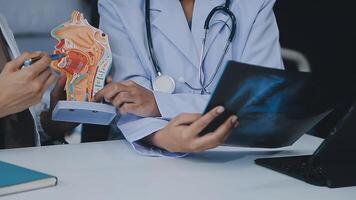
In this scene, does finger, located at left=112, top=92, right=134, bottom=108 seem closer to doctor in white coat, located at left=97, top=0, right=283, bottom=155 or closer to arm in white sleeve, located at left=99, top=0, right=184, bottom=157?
arm in white sleeve, located at left=99, top=0, right=184, bottom=157

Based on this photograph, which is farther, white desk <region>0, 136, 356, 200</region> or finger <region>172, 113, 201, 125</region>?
finger <region>172, 113, 201, 125</region>

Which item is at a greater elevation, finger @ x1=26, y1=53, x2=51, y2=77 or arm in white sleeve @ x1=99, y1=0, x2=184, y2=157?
finger @ x1=26, y1=53, x2=51, y2=77

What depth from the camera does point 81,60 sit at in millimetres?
1083

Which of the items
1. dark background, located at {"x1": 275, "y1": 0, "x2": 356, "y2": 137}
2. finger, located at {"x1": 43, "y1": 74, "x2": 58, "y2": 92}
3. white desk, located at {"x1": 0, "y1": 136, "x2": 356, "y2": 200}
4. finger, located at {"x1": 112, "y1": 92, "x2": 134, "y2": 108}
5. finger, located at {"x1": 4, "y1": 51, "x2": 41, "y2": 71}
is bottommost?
dark background, located at {"x1": 275, "y1": 0, "x2": 356, "y2": 137}

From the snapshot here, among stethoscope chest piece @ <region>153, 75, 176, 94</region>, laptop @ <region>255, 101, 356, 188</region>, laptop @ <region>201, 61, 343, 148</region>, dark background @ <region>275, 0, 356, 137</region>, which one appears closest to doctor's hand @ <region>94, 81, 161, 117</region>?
stethoscope chest piece @ <region>153, 75, 176, 94</region>

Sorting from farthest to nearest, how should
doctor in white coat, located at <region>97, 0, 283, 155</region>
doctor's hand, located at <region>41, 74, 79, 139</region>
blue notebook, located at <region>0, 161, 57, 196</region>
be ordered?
doctor in white coat, located at <region>97, 0, 283, 155</region>, doctor's hand, located at <region>41, 74, 79, 139</region>, blue notebook, located at <region>0, 161, 57, 196</region>

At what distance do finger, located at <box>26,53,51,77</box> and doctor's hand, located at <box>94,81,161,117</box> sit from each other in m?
0.14

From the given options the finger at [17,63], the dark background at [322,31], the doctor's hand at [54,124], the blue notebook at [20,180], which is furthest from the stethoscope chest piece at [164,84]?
the dark background at [322,31]

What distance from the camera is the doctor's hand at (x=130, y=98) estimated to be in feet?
3.49

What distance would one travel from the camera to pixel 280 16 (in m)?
2.26

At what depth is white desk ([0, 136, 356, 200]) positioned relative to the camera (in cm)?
78

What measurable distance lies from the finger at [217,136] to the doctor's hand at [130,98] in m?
0.20

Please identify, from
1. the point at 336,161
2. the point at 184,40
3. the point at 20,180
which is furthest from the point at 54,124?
the point at 336,161

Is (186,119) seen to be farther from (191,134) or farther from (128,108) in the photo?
(128,108)
